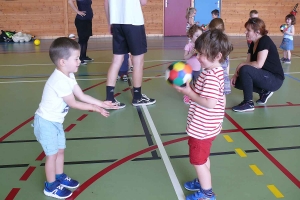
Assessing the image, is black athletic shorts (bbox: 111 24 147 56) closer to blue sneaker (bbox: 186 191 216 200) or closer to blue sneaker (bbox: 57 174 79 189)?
blue sneaker (bbox: 57 174 79 189)

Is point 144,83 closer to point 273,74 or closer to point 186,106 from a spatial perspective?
point 186,106

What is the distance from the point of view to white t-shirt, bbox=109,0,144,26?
13.1ft

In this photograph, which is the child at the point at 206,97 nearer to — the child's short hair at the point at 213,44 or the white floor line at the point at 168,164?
the child's short hair at the point at 213,44

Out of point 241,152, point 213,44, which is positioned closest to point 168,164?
point 241,152

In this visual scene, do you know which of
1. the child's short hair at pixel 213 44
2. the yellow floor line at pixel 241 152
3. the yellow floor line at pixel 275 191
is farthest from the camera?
the yellow floor line at pixel 241 152

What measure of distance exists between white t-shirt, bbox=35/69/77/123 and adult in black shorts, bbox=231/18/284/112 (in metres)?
2.50

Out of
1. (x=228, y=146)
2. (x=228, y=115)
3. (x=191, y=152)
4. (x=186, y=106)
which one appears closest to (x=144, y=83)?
(x=186, y=106)

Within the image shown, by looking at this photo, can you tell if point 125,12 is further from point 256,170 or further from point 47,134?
point 256,170

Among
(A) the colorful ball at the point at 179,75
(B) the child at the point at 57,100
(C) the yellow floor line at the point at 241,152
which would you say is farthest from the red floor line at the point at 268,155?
(B) the child at the point at 57,100

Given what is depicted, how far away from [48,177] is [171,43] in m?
8.50

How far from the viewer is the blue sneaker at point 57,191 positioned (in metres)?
2.40

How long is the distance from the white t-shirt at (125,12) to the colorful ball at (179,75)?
6.85 ft

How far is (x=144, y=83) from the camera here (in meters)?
5.55

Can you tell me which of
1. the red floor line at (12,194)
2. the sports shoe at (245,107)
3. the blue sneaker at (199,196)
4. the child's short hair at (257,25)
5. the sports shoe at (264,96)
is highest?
the child's short hair at (257,25)
